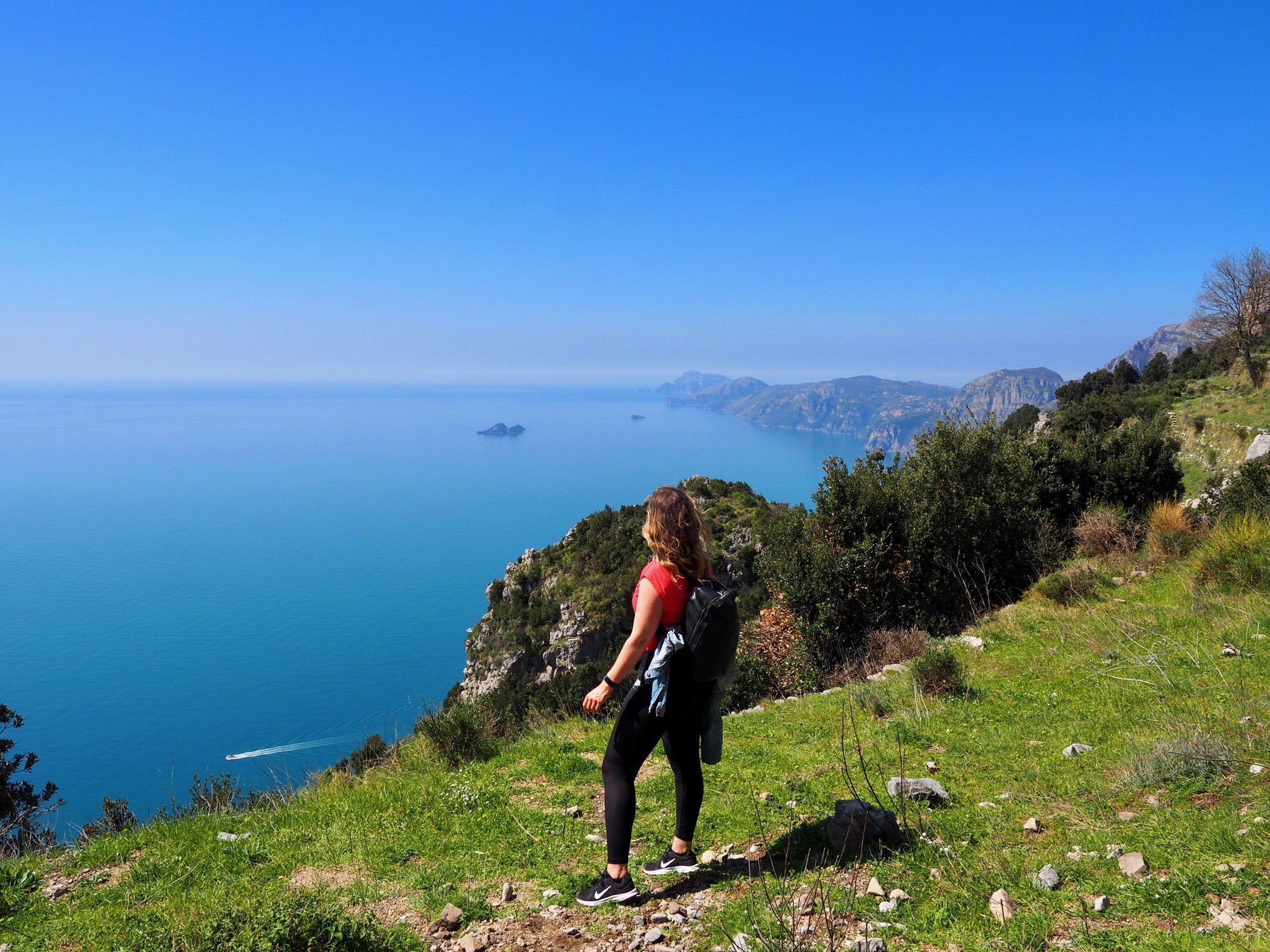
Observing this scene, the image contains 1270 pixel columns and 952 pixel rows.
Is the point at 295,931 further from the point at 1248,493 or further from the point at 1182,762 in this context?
the point at 1248,493

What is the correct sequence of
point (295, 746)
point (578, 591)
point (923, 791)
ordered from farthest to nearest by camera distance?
1. point (295, 746)
2. point (578, 591)
3. point (923, 791)

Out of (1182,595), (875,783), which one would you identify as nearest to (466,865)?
(875,783)

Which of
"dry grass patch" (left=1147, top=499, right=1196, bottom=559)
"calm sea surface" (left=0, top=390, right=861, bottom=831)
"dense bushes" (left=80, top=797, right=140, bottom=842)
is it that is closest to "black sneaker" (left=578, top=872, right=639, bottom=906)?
"dense bushes" (left=80, top=797, right=140, bottom=842)

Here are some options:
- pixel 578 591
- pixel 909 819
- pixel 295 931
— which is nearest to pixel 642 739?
pixel 295 931

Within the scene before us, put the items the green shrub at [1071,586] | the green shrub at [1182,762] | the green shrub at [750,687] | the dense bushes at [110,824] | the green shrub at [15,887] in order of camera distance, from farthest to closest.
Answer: the green shrub at [750,687] → the green shrub at [1071,586] → the dense bushes at [110,824] → the green shrub at [1182,762] → the green shrub at [15,887]

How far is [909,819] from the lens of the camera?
4199 millimetres

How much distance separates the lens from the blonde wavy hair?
3.49 meters

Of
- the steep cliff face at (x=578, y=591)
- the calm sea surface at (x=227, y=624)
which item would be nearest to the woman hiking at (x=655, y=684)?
the calm sea surface at (x=227, y=624)

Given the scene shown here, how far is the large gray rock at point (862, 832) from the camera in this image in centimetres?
380

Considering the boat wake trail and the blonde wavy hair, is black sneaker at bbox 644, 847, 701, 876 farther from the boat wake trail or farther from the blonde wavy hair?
the boat wake trail

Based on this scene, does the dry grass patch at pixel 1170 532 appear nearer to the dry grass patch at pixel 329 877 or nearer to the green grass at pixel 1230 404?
the dry grass patch at pixel 329 877

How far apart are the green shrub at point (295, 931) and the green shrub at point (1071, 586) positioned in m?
10.7

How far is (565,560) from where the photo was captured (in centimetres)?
4488

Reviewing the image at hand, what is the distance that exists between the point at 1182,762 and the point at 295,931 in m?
5.41
